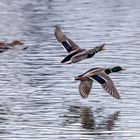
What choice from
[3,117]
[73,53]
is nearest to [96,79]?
[73,53]

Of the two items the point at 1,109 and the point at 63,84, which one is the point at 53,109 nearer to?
the point at 1,109

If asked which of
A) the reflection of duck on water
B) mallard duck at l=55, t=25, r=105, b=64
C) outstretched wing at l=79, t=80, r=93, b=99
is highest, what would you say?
mallard duck at l=55, t=25, r=105, b=64

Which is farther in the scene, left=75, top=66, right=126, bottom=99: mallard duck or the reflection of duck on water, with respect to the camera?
left=75, top=66, right=126, bottom=99: mallard duck

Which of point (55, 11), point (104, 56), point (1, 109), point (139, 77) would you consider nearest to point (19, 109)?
point (1, 109)

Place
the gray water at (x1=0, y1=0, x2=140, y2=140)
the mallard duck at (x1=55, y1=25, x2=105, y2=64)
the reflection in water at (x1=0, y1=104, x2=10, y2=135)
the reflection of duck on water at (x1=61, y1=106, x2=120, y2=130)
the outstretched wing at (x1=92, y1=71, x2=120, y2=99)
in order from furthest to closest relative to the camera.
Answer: the mallard duck at (x1=55, y1=25, x2=105, y2=64) → the outstretched wing at (x1=92, y1=71, x2=120, y2=99) → the reflection of duck on water at (x1=61, y1=106, x2=120, y2=130) → the gray water at (x1=0, y1=0, x2=140, y2=140) → the reflection in water at (x1=0, y1=104, x2=10, y2=135)

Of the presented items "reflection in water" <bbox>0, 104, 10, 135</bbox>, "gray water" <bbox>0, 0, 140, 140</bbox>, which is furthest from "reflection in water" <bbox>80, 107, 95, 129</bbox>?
"reflection in water" <bbox>0, 104, 10, 135</bbox>

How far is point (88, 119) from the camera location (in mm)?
17656

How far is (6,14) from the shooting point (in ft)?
107

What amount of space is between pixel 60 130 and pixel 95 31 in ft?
38.3

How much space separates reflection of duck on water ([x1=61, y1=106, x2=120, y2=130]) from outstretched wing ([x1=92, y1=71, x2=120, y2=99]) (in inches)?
16.3

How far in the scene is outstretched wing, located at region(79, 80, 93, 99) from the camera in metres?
18.3

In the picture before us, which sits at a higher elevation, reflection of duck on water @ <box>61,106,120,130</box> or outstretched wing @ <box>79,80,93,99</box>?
outstretched wing @ <box>79,80,93,99</box>

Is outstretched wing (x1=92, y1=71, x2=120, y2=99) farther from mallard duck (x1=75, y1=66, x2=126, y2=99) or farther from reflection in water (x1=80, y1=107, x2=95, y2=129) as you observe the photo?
reflection in water (x1=80, y1=107, x2=95, y2=129)

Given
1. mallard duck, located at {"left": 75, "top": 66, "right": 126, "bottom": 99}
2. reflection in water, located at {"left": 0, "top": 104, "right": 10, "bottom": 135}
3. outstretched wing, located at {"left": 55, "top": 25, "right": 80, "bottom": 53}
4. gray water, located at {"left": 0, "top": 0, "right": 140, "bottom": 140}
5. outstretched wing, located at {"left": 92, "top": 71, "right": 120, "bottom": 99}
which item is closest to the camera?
reflection in water, located at {"left": 0, "top": 104, "right": 10, "bottom": 135}
